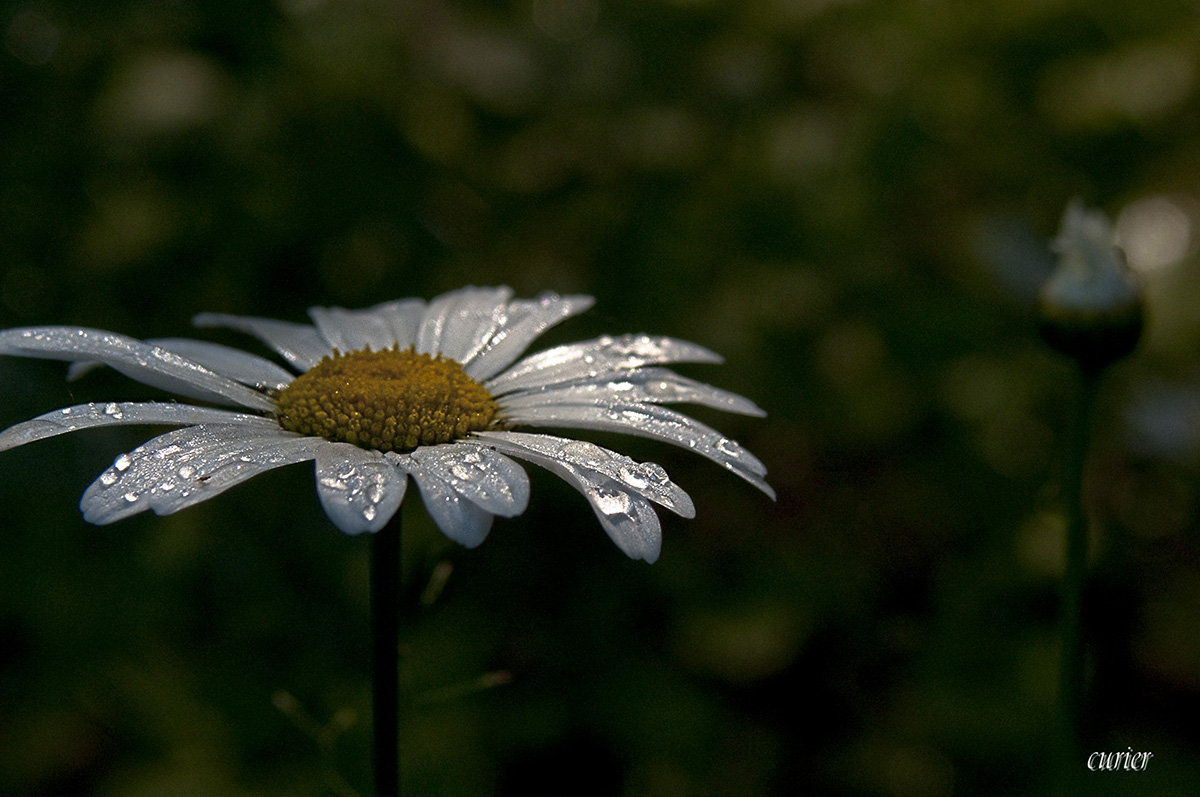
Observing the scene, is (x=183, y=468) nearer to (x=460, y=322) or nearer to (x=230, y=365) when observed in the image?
(x=230, y=365)

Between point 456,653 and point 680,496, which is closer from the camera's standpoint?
point 680,496

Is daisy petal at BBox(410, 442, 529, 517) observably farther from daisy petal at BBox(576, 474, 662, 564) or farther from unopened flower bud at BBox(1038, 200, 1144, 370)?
unopened flower bud at BBox(1038, 200, 1144, 370)

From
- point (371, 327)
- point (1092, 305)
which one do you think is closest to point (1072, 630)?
point (1092, 305)

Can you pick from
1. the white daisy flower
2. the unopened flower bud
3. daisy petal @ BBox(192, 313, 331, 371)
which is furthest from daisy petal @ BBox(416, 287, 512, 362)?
the unopened flower bud

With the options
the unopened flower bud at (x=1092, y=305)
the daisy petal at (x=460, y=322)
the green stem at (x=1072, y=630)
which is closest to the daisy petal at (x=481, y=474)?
the daisy petal at (x=460, y=322)

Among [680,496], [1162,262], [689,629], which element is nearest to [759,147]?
[1162,262]

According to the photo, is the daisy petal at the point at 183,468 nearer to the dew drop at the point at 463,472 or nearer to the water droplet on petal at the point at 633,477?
the dew drop at the point at 463,472

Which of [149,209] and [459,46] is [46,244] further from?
[459,46]
